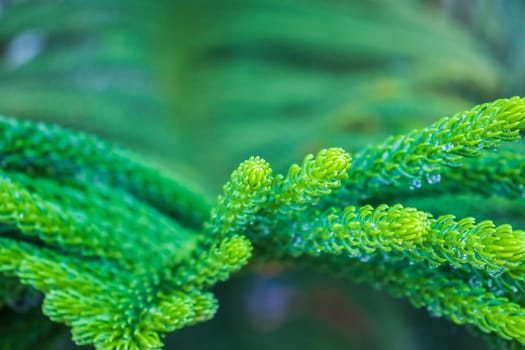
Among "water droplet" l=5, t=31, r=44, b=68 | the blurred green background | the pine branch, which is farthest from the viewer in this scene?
"water droplet" l=5, t=31, r=44, b=68

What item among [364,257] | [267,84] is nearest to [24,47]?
[267,84]

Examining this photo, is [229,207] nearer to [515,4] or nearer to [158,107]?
[158,107]

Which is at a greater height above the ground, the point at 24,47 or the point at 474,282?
the point at 24,47

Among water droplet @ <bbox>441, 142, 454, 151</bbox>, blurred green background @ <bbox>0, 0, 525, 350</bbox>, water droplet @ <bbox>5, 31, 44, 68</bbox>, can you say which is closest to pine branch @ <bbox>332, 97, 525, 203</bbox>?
water droplet @ <bbox>441, 142, 454, 151</bbox>

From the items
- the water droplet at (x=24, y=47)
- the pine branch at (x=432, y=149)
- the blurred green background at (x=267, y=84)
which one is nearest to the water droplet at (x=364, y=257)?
the pine branch at (x=432, y=149)

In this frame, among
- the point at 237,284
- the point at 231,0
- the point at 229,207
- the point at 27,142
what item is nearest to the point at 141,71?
the point at 231,0

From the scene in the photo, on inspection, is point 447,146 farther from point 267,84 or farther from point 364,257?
point 267,84

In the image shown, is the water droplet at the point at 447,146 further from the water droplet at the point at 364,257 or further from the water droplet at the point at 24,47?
the water droplet at the point at 24,47

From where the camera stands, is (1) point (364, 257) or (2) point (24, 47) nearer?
(1) point (364, 257)

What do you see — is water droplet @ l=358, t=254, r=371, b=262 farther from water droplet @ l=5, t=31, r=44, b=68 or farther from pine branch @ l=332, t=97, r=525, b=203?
water droplet @ l=5, t=31, r=44, b=68
